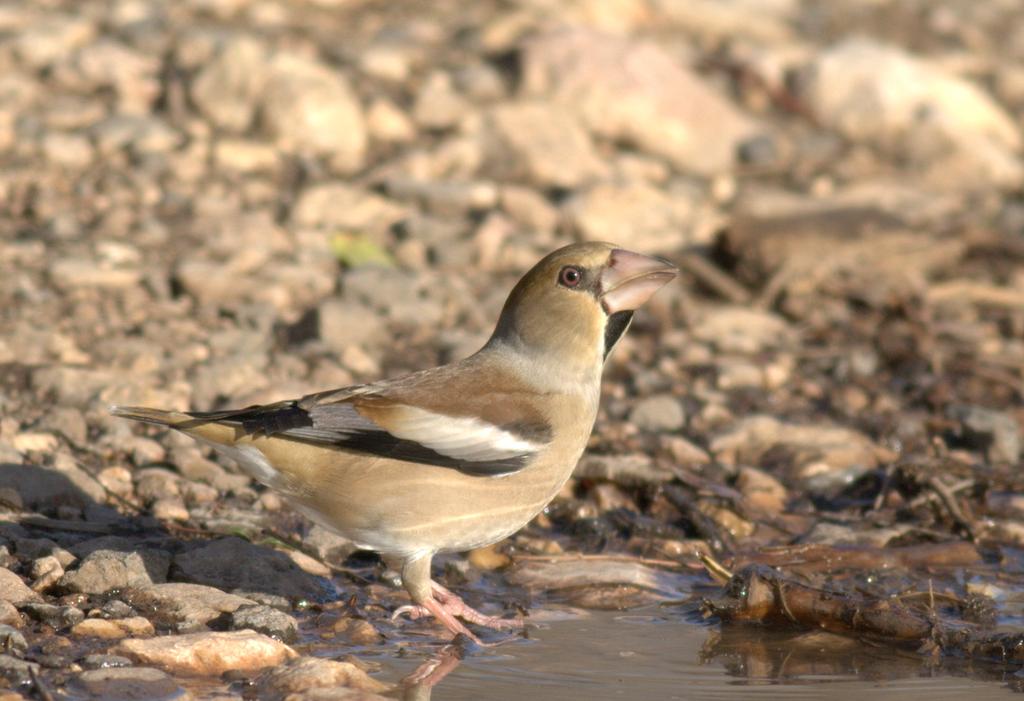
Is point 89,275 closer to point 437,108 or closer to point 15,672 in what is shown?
point 437,108

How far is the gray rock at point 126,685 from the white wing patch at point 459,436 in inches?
53.3

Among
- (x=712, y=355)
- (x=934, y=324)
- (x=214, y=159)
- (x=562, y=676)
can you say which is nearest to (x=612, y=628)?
(x=562, y=676)

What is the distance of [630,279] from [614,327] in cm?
27

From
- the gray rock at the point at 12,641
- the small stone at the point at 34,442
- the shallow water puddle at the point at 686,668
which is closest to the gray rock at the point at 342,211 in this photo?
the small stone at the point at 34,442

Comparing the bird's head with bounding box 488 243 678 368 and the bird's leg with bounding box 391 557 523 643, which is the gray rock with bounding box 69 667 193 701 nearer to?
the bird's leg with bounding box 391 557 523 643

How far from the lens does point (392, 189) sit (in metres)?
10.4

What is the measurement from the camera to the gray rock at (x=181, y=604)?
5715mm

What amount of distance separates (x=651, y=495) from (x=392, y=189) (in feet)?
12.6

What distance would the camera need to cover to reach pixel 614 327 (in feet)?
21.6

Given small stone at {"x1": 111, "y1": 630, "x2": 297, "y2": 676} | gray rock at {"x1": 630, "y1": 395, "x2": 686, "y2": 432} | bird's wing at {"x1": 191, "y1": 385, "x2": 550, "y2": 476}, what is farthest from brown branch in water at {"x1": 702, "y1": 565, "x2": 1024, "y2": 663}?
gray rock at {"x1": 630, "y1": 395, "x2": 686, "y2": 432}

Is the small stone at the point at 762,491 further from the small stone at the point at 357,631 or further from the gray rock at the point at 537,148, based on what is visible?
the gray rock at the point at 537,148

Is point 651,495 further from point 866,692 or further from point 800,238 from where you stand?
point 800,238

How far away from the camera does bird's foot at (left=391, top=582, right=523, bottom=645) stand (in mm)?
6000

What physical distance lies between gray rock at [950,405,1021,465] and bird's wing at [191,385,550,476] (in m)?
3.35
